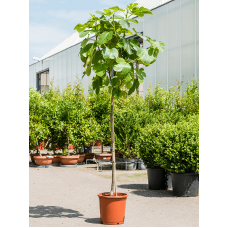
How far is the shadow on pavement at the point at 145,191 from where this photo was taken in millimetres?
8592

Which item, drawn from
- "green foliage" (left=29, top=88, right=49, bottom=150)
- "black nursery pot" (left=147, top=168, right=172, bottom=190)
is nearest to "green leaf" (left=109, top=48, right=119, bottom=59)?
"black nursery pot" (left=147, top=168, right=172, bottom=190)

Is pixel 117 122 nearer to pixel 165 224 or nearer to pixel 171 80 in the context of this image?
pixel 171 80

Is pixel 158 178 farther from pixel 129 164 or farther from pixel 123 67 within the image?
pixel 129 164

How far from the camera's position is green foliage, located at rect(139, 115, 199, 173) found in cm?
798

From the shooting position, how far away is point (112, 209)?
17.9ft

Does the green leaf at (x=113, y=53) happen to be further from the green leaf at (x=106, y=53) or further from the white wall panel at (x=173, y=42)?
the white wall panel at (x=173, y=42)

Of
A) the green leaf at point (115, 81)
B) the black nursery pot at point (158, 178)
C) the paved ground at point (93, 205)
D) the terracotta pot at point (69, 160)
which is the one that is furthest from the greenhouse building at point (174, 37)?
the green leaf at point (115, 81)

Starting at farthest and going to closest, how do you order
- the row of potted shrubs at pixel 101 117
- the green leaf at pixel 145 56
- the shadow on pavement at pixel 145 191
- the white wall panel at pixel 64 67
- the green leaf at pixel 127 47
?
1. the white wall panel at pixel 64 67
2. the row of potted shrubs at pixel 101 117
3. the shadow on pavement at pixel 145 191
4. the green leaf at pixel 127 47
5. the green leaf at pixel 145 56

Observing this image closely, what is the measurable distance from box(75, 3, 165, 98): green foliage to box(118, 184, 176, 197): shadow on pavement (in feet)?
13.7

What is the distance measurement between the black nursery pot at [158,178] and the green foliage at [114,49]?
4457mm

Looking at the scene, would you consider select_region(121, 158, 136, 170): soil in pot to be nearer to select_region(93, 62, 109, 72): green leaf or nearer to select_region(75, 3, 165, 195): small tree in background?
select_region(75, 3, 165, 195): small tree in background
